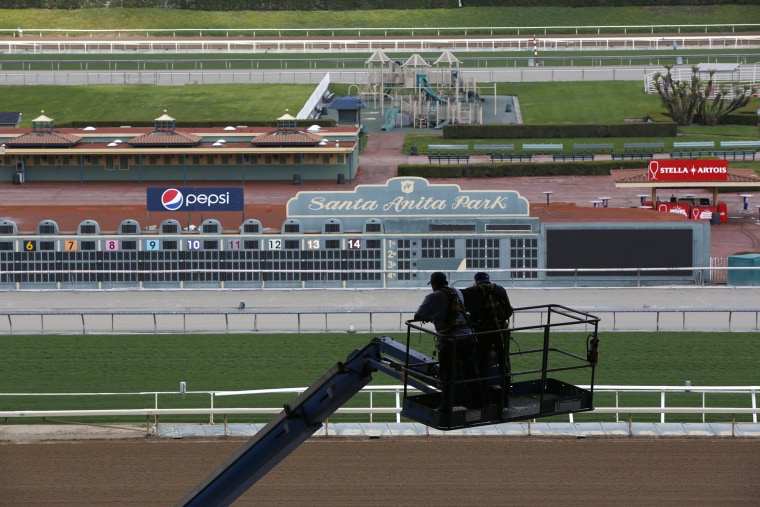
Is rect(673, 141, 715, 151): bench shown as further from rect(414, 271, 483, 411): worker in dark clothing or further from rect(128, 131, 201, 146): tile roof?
rect(414, 271, 483, 411): worker in dark clothing

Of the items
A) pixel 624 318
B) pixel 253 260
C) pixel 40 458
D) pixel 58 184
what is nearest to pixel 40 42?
pixel 58 184

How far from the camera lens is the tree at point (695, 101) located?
2203 inches

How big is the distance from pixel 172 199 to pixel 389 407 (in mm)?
12668

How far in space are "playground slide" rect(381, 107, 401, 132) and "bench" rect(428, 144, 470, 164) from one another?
5.90m

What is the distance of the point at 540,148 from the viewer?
50312 millimetres

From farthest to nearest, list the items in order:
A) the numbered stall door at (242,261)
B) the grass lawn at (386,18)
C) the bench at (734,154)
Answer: the grass lawn at (386,18) < the bench at (734,154) < the numbered stall door at (242,261)

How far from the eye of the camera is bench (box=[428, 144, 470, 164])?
49.2 metres

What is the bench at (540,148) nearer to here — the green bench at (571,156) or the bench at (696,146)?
the green bench at (571,156)

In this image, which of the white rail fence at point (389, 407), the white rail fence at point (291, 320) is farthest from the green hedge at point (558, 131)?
the white rail fence at point (389, 407)

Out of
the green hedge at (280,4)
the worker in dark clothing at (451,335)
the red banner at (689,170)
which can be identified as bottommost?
the worker in dark clothing at (451,335)

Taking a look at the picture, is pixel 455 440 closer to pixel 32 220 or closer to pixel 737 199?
pixel 32 220

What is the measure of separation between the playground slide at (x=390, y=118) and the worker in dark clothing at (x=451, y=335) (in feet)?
154

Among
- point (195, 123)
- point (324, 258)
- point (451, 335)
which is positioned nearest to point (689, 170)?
point (324, 258)

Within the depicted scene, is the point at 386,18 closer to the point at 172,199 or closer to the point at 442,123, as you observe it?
the point at 442,123
